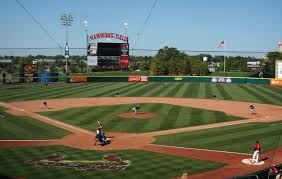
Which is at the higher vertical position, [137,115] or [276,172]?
[276,172]

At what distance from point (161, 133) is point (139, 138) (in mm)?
2604

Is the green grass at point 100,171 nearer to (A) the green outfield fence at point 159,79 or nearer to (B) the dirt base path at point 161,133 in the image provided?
(B) the dirt base path at point 161,133

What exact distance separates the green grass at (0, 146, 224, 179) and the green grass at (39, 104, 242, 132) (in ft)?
27.1

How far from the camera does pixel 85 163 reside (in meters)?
21.7

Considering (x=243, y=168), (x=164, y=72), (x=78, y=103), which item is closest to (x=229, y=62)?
(x=164, y=72)

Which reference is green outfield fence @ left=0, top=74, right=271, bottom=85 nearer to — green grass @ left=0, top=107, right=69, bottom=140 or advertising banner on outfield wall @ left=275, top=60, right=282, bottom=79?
advertising banner on outfield wall @ left=275, top=60, right=282, bottom=79

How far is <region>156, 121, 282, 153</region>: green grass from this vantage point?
25.7 m

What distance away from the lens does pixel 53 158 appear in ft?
75.1

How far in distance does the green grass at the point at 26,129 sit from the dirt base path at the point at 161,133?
116 cm

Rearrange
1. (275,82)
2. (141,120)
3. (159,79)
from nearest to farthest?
(141,120) < (275,82) < (159,79)

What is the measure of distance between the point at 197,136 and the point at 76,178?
13097 millimetres

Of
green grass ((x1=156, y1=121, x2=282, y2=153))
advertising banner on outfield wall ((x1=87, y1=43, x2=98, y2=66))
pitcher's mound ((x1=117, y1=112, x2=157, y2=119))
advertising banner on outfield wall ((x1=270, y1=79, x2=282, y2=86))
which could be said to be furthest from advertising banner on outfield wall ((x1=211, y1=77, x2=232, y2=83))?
green grass ((x1=156, y1=121, x2=282, y2=153))

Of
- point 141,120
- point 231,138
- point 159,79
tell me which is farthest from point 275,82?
point 231,138

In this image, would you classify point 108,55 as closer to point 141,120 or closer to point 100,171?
point 141,120
